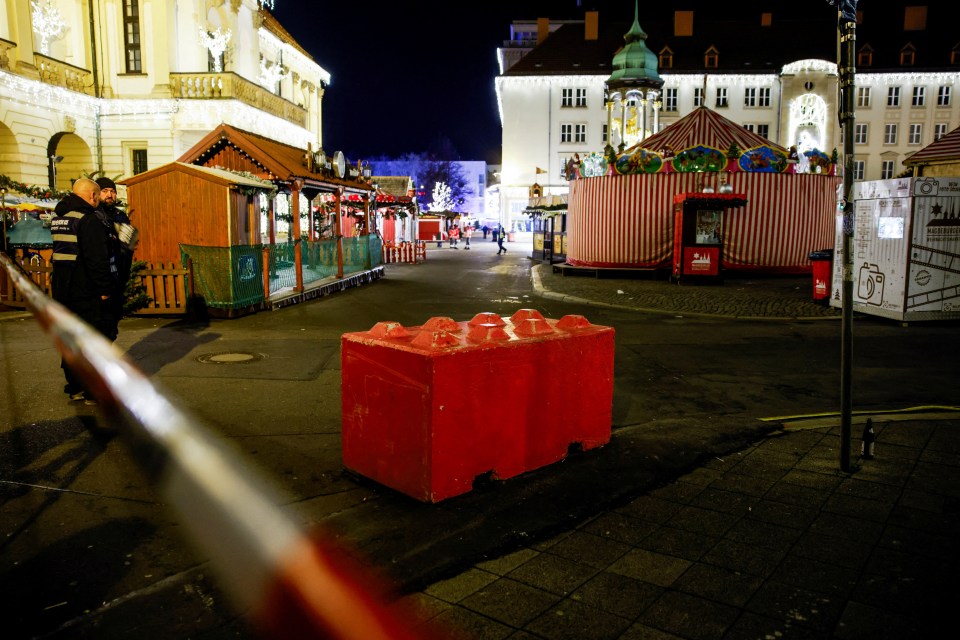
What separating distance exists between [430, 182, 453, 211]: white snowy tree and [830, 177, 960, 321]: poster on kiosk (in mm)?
83942

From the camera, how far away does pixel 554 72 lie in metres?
55.6

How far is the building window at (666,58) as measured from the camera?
55906mm

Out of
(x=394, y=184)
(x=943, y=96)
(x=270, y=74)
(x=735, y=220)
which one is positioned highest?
(x=943, y=96)

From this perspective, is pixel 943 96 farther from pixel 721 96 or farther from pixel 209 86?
pixel 209 86

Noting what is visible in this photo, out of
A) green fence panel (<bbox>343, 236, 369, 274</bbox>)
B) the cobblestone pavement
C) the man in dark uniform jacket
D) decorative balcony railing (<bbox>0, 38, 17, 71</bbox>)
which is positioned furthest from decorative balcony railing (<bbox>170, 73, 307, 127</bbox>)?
the man in dark uniform jacket

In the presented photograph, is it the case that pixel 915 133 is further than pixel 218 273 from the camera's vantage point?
Yes

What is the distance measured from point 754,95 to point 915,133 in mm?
13439

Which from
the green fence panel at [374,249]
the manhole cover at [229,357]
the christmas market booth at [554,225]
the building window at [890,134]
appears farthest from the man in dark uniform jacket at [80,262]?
the building window at [890,134]

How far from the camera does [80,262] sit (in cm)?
663

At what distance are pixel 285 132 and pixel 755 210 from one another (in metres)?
20.1

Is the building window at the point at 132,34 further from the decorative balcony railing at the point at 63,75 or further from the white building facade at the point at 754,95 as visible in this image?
the white building facade at the point at 754,95

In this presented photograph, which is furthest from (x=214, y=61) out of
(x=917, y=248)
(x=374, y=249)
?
(x=917, y=248)

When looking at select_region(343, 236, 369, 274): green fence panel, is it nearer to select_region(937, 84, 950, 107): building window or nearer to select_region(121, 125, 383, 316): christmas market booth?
select_region(121, 125, 383, 316): christmas market booth

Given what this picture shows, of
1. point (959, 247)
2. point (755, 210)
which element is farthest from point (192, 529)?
point (755, 210)
